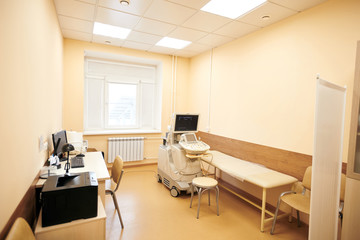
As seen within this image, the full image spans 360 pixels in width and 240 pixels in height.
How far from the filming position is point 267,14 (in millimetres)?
2764

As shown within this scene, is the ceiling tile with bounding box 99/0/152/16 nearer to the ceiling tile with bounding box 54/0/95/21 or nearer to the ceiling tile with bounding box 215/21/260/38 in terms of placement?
the ceiling tile with bounding box 54/0/95/21

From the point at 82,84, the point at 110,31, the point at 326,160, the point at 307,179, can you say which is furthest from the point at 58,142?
the point at 307,179

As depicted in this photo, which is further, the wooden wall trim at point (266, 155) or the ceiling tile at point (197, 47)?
the ceiling tile at point (197, 47)

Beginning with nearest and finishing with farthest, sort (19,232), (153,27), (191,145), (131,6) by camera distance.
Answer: (19,232) → (131,6) → (191,145) → (153,27)

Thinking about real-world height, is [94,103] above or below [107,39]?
below

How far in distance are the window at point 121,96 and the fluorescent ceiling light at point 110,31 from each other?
103 cm

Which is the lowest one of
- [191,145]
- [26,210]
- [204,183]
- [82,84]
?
[204,183]

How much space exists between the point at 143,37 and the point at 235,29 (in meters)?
1.71

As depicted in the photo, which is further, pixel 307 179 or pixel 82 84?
pixel 82 84

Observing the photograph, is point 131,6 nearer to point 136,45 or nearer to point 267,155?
point 136,45

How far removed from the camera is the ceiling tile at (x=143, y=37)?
3.71m

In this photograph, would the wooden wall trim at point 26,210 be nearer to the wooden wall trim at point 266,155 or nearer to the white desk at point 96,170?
the white desk at point 96,170

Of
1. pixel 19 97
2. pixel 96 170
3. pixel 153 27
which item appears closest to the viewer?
pixel 19 97

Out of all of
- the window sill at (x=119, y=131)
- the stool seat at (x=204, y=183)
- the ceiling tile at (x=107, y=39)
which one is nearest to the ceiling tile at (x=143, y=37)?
A: the ceiling tile at (x=107, y=39)
